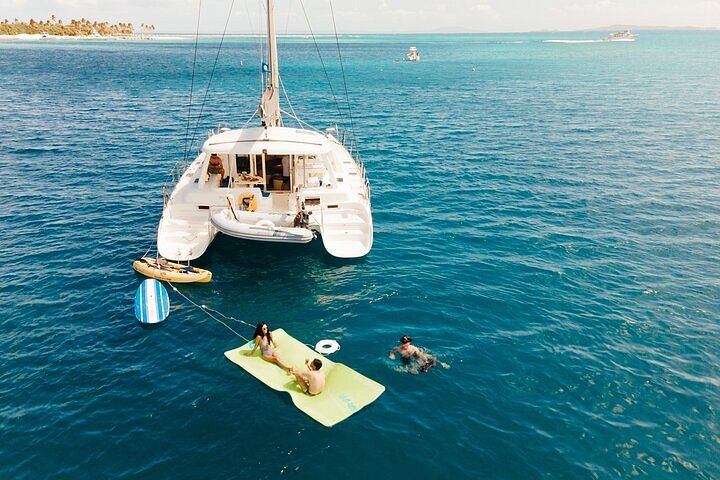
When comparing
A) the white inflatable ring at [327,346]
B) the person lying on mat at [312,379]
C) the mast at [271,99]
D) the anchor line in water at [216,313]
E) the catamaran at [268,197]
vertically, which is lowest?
the white inflatable ring at [327,346]

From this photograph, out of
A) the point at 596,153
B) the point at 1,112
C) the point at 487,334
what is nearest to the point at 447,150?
the point at 596,153

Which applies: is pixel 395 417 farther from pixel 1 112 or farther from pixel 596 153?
pixel 1 112

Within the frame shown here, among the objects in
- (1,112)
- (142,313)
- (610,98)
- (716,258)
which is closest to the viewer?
(142,313)

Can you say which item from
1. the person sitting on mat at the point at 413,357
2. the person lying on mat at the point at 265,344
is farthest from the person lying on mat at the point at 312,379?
the person sitting on mat at the point at 413,357

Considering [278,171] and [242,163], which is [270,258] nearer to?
[278,171]

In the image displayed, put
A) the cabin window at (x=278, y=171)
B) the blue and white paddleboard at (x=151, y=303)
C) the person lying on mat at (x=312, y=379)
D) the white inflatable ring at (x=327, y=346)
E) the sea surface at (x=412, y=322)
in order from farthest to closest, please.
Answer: the cabin window at (x=278, y=171) < the blue and white paddleboard at (x=151, y=303) < the white inflatable ring at (x=327, y=346) < the person lying on mat at (x=312, y=379) < the sea surface at (x=412, y=322)

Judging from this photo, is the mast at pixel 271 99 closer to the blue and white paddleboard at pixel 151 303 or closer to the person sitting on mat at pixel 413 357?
the blue and white paddleboard at pixel 151 303
